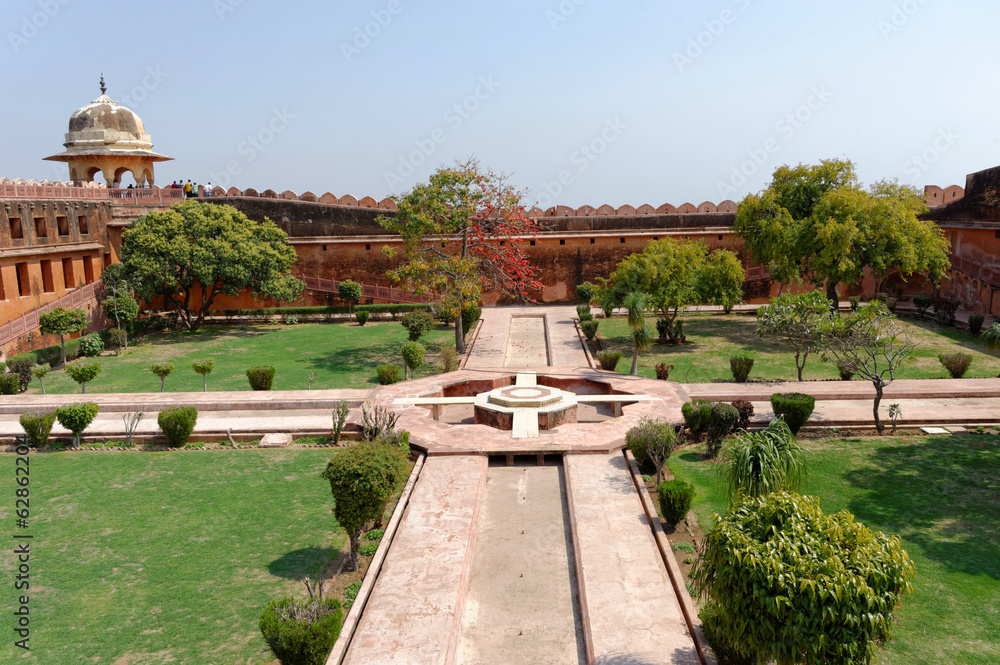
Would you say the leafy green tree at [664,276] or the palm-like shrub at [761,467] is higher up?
the leafy green tree at [664,276]

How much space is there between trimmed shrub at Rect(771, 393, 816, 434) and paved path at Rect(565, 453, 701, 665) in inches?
121

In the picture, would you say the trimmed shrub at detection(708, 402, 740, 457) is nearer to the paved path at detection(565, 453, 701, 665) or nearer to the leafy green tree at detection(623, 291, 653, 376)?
the paved path at detection(565, 453, 701, 665)

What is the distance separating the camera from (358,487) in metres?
7.11

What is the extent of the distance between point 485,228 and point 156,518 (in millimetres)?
11030

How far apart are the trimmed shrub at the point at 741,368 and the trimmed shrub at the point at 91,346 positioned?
50.1ft

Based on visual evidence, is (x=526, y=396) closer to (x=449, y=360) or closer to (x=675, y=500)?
(x=449, y=360)

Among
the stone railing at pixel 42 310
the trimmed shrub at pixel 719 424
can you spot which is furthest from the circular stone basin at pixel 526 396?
the stone railing at pixel 42 310

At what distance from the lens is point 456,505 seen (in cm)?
834

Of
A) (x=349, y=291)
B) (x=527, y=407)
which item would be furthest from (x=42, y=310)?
(x=527, y=407)

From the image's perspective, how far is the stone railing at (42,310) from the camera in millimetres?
16922

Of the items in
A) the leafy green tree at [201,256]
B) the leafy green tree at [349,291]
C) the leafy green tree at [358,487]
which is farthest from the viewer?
the leafy green tree at [349,291]

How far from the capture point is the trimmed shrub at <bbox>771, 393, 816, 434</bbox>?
10.7m

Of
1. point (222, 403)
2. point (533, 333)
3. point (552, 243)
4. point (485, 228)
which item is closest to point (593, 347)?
point (533, 333)

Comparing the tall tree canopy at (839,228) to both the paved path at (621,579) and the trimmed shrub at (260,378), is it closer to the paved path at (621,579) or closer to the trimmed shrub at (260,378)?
the paved path at (621,579)
